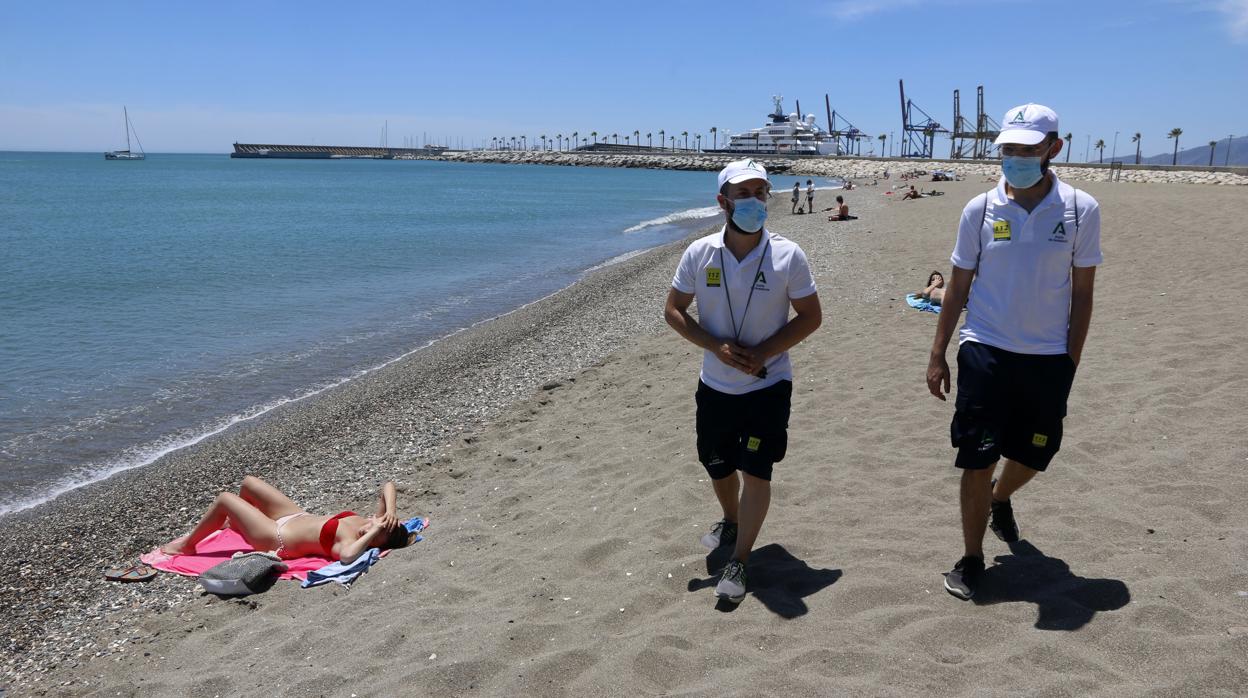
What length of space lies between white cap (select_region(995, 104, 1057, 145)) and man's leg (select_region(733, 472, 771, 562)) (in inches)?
70.1

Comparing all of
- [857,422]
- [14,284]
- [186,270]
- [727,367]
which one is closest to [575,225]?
[186,270]

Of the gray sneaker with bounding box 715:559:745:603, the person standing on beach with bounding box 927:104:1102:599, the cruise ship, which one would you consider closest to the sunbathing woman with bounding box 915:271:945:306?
the person standing on beach with bounding box 927:104:1102:599

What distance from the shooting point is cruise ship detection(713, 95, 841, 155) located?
132 metres

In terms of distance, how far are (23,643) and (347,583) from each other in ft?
6.44

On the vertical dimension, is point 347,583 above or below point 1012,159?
below

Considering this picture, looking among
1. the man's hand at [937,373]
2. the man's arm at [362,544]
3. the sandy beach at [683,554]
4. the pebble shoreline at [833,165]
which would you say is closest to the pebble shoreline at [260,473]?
the sandy beach at [683,554]

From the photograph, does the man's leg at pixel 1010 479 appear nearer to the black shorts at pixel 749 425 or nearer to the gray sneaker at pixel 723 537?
the black shorts at pixel 749 425

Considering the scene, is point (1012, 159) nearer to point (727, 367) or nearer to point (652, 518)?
point (727, 367)

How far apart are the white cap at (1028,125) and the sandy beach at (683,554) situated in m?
1.92

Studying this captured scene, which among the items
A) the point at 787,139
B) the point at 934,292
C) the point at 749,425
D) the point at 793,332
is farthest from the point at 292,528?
the point at 787,139

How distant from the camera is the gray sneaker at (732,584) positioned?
360 cm

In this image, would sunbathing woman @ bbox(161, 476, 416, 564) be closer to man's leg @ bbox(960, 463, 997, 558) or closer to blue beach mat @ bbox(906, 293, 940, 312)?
man's leg @ bbox(960, 463, 997, 558)

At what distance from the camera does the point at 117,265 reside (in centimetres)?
2428

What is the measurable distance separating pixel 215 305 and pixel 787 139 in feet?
412
